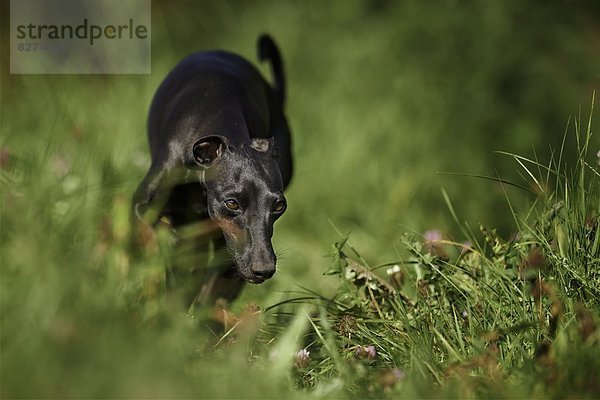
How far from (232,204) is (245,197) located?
0.06m

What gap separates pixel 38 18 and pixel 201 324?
4332 millimetres

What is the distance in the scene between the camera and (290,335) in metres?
3.34

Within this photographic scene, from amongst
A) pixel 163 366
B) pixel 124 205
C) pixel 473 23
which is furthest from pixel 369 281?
pixel 473 23

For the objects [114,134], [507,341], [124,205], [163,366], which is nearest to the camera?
[163,366]

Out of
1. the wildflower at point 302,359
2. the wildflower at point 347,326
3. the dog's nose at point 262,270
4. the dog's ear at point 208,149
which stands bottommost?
the wildflower at point 302,359

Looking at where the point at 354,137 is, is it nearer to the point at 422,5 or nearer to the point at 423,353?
the point at 422,5

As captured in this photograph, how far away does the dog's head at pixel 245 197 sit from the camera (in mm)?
3932

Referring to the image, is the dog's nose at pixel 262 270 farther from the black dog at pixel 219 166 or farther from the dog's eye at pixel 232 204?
the dog's eye at pixel 232 204

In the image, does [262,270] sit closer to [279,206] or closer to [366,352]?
[279,206]

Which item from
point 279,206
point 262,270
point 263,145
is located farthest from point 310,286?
point 262,270

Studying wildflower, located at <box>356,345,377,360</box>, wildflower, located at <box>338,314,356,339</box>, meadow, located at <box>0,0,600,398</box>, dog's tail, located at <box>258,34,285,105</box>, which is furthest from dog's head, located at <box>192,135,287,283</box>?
A: dog's tail, located at <box>258,34,285,105</box>

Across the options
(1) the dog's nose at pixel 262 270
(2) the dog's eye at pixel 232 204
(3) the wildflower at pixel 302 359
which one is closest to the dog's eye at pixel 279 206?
(2) the dog's eye at pixel 232 204

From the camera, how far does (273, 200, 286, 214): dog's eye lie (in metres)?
4.03

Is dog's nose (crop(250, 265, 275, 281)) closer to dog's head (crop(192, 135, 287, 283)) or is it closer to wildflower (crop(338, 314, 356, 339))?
dog's head (crop(192, 135, 287, 283))
